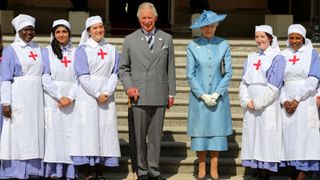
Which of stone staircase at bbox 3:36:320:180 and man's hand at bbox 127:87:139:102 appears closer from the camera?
man's hand at bbox 127:87:139:102

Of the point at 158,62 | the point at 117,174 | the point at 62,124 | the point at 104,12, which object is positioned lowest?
the point at 117,174

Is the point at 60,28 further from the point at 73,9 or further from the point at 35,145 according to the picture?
the point at 73,9

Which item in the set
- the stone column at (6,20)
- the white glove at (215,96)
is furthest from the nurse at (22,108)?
the stone column at (6,20)

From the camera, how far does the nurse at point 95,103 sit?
7914 millimetres

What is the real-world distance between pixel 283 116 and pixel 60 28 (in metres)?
2.52

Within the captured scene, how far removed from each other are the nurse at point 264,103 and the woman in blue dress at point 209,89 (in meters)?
0.25

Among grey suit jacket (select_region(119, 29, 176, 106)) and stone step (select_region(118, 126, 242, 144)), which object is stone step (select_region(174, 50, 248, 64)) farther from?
grey suit jacket (select_region(119, 29, 176, 106))

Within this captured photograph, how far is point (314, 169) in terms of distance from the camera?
8062 millimetres

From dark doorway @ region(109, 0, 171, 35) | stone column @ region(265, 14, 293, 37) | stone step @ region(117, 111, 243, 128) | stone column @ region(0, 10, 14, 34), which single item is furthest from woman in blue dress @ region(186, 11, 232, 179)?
dark doorway @ region(109, 0, 171, 35)

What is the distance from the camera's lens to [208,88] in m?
8.20

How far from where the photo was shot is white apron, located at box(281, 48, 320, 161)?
26.2ft

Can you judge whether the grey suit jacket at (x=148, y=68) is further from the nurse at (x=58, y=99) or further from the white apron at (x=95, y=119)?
the nurse at (x=58, y=99)

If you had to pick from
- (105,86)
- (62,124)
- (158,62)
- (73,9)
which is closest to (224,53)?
(158,62)

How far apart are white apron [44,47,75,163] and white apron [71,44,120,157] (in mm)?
92
